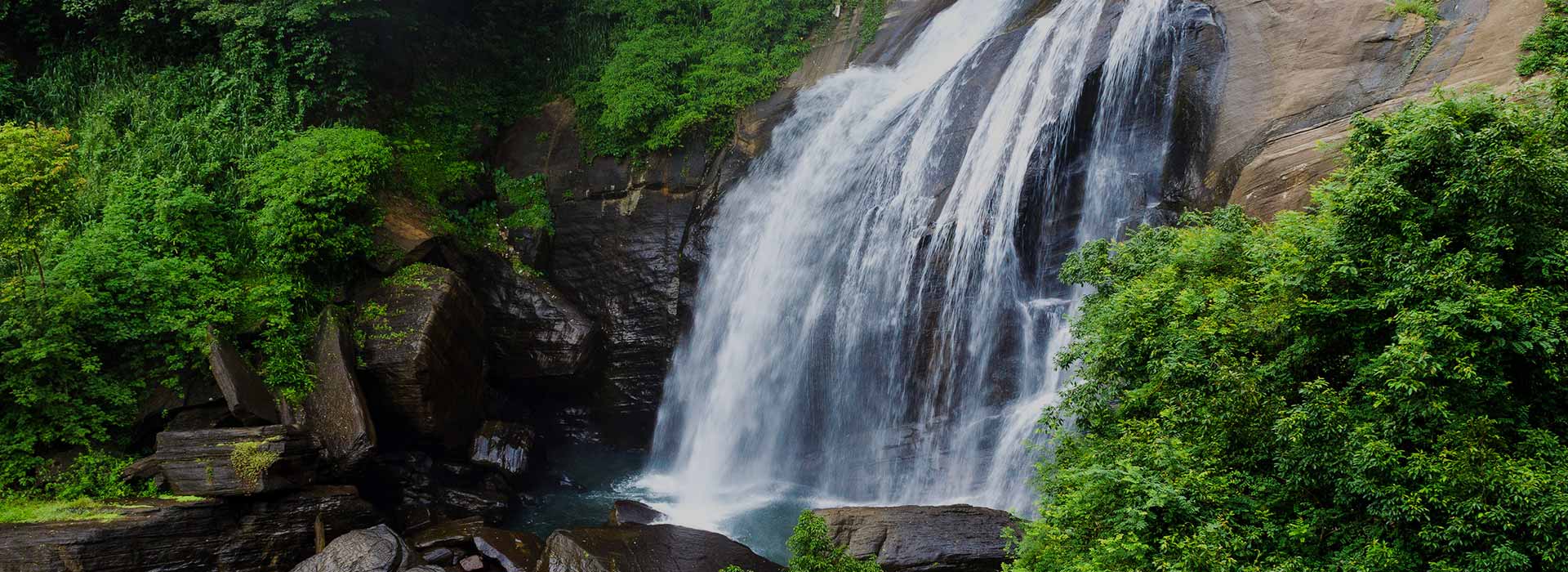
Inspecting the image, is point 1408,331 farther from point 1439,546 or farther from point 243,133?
point 243,133

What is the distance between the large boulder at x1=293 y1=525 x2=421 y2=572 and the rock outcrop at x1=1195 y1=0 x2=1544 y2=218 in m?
11.0

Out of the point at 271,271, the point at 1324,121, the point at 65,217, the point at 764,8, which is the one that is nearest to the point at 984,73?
the point at 1324,121

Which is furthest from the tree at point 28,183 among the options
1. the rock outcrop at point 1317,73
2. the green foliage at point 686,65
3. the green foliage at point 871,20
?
the rock outcrop at point 1317,73

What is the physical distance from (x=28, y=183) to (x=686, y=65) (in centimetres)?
1136

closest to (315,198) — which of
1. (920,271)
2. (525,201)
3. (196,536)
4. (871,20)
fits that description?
(525,201)

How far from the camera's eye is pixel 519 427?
1499 cm

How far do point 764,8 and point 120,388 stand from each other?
1357 cm

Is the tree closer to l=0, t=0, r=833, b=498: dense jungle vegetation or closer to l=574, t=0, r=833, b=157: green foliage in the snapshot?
l=0, t=0, r=833, b=498: dense jungle vegetation

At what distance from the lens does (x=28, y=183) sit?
9.93 metres

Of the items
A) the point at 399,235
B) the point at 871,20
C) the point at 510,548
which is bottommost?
the point at 510,548

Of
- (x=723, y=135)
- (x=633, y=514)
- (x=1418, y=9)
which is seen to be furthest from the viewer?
(x=723, y=135)

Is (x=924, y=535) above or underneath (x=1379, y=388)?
underneath

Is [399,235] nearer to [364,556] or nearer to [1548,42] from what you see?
[364,556]

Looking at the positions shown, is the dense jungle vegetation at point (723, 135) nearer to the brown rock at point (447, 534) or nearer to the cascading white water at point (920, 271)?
the cascading white water at point (920, 271)
